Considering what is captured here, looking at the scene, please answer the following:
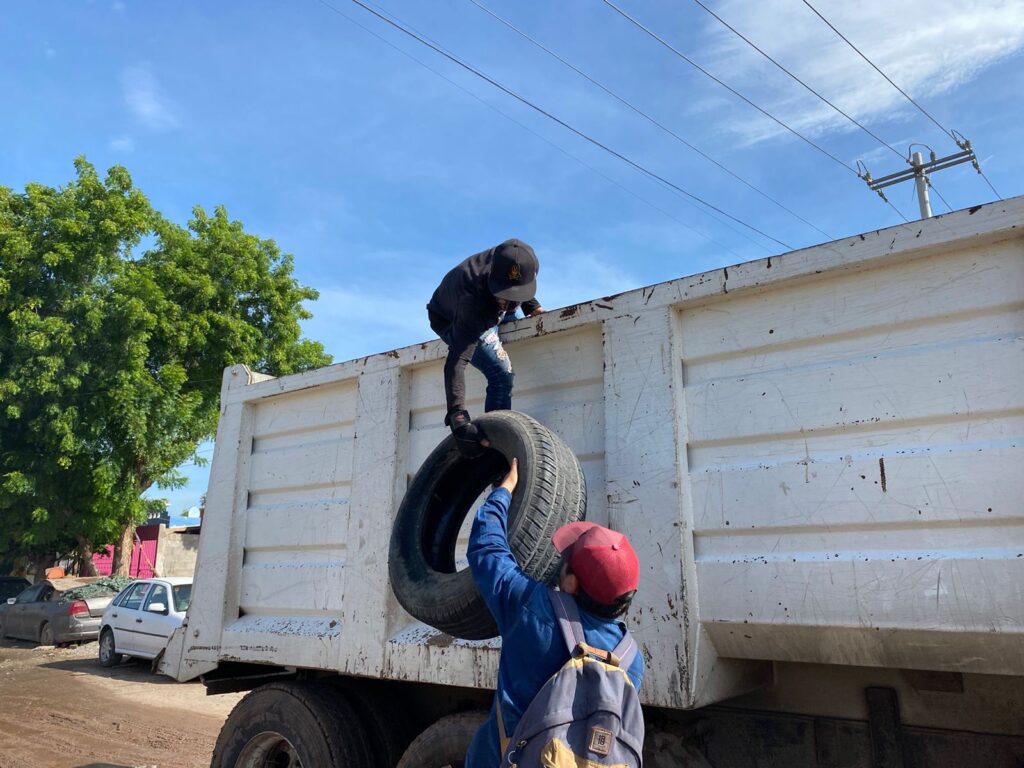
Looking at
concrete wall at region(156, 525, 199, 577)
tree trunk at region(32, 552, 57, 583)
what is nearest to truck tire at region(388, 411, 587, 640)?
tree trunk at region(32, 552, 57, 583)

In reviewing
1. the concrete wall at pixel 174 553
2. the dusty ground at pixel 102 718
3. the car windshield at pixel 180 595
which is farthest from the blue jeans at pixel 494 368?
the concrete wall at pixel 174 553

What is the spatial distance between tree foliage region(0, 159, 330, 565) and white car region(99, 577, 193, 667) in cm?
383

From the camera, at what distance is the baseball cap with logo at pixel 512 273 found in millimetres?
3311

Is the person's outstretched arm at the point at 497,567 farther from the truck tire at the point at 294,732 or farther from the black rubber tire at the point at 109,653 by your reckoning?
the black rubber tire at the point at 109,653

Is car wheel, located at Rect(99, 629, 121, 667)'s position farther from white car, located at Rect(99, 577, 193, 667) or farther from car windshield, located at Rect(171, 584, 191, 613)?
car windshield, located at Rect(171, 584, 191, 613)

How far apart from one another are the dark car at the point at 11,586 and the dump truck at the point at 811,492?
64.6 feet

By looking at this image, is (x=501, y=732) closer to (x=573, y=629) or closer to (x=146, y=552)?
(x=573, y=629)

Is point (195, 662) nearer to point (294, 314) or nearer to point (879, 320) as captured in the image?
point (879, 320)

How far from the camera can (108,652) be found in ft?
42.9

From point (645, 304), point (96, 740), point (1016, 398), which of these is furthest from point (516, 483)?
point (96, 740)

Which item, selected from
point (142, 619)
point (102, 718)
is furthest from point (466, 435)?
point (142, 619)

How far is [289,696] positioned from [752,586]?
8.04 ft

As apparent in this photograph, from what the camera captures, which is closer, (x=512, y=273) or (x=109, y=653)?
(x=512, y=273)

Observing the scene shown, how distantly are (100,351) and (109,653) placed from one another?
6290 millimetres
